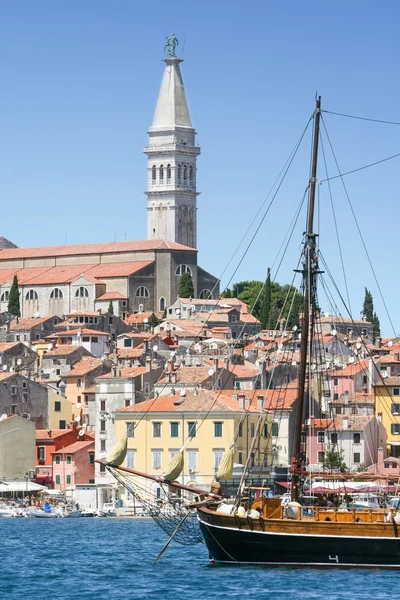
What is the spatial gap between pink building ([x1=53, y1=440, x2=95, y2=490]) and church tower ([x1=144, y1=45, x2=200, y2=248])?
91.7 meters

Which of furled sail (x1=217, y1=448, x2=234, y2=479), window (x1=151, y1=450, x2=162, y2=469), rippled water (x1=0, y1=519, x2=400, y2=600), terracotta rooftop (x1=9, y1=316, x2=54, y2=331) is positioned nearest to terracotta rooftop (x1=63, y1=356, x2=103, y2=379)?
terracotta rooftop (x1=9, y1=316, x2=54, y2=331)

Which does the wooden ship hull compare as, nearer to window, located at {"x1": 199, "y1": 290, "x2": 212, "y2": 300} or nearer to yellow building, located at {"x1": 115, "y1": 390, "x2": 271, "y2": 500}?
yellow building, located at {"x1": 115, "y1": 390, "x2": 271, "y2": 500}

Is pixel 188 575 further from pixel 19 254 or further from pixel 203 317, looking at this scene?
pixel 19 254

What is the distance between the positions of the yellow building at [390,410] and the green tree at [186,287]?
62724 millimetres

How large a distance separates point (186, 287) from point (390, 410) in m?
66.7

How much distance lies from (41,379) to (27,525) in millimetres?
37675

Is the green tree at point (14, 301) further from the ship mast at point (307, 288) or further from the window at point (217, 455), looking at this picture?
the ship mast at point (307, 288)

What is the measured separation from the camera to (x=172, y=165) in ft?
592

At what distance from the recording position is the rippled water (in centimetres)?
3772

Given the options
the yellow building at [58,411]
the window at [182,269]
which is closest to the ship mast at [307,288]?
the yellow building at [58,411]

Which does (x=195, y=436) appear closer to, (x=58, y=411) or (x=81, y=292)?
(x=58, y=411)

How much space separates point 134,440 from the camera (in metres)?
78.0

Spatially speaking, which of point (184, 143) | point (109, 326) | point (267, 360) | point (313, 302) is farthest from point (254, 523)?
point (184, 143)

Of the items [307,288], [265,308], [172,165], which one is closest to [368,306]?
[265,308]
